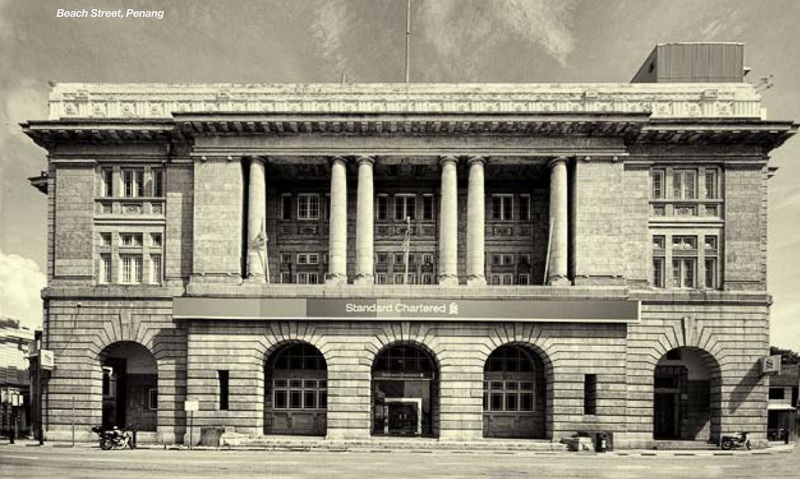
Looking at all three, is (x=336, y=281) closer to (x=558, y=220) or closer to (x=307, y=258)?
(x=307, y=258)

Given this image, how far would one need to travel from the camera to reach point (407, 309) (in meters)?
43.6

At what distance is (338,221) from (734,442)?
27915 mm

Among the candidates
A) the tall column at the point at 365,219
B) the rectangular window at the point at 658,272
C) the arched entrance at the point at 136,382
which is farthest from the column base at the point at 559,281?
the arched entrance at the point at 136,382

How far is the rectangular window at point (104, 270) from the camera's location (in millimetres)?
46594

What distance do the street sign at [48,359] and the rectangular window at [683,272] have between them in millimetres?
40108

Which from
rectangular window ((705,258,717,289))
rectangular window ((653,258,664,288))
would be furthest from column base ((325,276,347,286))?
rectangular window ((705,258,717,289))

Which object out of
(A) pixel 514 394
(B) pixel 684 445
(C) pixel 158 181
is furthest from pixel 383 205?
(B) pixel 684 445

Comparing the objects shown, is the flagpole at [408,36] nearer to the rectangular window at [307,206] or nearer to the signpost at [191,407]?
the rectangular window at [307,206]

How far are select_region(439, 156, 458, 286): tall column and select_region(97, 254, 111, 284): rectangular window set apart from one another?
2172cm

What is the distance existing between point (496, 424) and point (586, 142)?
19291 mm

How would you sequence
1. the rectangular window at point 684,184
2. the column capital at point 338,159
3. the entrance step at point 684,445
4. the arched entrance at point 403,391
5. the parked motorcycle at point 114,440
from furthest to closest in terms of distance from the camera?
the arched entrance at point 403,391
the rectangular window at point 684,184
the column capital at point 338,159
the entrance step at point 684,445
the parked motorcycle at point 114,440

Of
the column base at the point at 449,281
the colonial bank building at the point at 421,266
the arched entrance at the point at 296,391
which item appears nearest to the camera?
the colonial bank building at the point at 421,266

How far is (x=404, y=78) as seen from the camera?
47562 millimetres

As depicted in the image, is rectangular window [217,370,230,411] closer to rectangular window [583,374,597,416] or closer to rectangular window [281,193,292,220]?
rectangular window [281,193,292,220]
